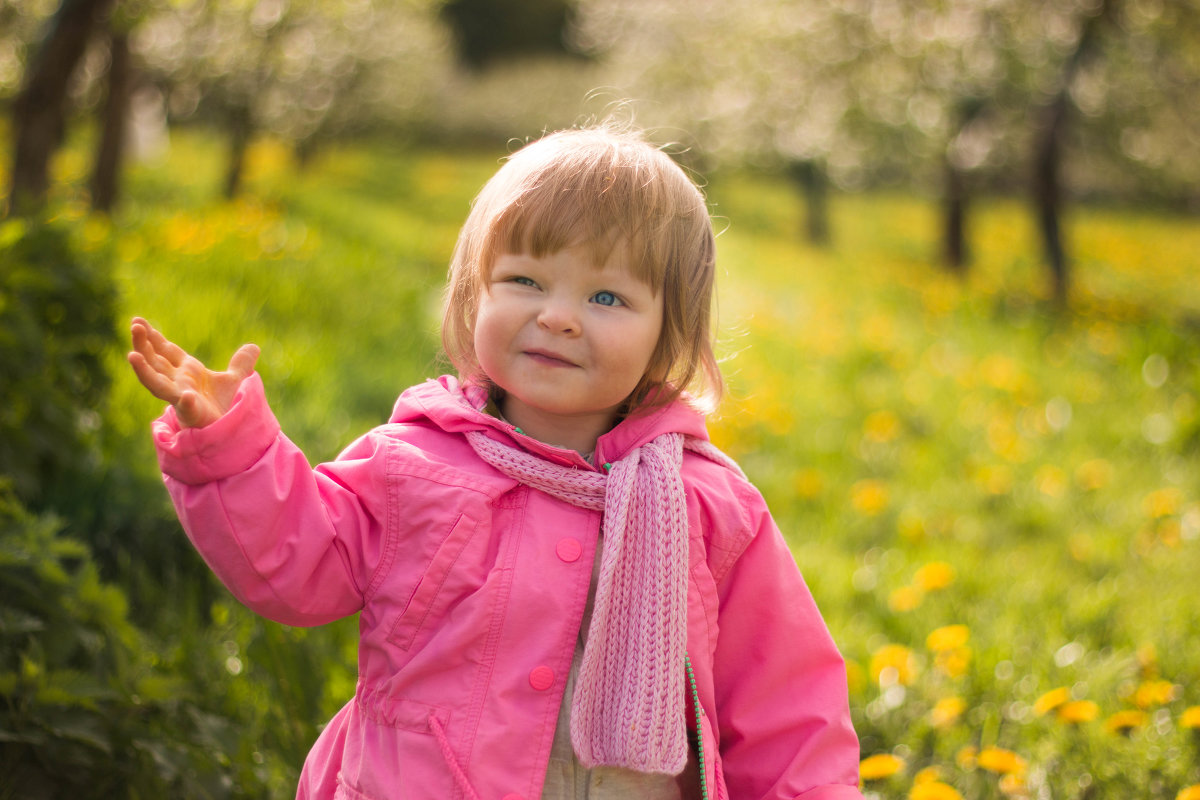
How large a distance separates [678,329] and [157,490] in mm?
1909

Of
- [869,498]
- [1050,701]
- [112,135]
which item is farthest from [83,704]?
[112,135]

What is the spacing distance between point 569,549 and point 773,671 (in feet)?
1.19

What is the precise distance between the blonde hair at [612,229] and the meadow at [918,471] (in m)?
0.23

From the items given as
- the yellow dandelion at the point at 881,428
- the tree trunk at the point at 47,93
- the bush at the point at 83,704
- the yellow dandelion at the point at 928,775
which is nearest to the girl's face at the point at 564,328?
the bush at the point at 83,704

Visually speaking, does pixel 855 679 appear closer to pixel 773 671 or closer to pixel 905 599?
pixel 905 599

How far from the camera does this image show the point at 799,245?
1429 cm

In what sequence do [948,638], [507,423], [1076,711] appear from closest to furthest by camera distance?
[507,423] < [1076,711] < [948,638]

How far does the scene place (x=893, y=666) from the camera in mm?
2299

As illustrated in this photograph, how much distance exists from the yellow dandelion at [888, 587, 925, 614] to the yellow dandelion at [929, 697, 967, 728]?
0.42 meters

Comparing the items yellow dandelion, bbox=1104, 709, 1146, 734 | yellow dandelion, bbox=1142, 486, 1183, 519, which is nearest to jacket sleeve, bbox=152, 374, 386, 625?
yellow dandelion, bbox=1104, 709, 1146, 734

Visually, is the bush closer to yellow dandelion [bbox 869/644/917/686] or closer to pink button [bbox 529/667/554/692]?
pink button [bbox 529/667/554/692]

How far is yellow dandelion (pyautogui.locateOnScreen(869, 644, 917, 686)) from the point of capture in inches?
87.4

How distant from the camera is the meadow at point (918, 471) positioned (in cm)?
203

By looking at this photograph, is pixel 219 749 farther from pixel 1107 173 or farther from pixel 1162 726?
pixel 1107 173
